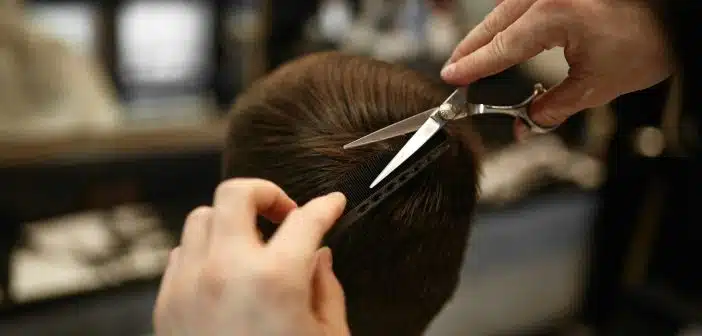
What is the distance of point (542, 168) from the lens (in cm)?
201

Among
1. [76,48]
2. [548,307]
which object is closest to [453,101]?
[76,48]

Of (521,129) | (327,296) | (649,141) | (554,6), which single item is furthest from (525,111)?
(649,141)

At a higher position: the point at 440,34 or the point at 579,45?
the point at 579,45

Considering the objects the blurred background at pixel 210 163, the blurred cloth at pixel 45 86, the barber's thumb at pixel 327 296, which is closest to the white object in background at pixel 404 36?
the blurred background at pixel 210 163

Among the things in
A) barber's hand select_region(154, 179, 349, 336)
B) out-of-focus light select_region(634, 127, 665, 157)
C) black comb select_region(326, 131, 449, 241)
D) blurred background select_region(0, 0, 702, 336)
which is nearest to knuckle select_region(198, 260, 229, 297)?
barber's hand select_region(154, 179, 349, 336)

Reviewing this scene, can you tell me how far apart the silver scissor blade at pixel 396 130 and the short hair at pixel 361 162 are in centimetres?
1

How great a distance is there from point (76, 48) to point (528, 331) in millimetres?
1669

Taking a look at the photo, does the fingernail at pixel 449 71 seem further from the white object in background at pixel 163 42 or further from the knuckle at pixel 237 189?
the white object in background at pixel 163 42

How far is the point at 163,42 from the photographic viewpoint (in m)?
1.41

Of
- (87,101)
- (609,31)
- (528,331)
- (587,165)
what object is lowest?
(528,331)

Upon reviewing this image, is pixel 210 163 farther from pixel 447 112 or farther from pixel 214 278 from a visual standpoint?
pixel 214 278

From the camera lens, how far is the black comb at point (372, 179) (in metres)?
0.58

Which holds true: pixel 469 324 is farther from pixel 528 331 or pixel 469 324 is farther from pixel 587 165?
pixel 587 165

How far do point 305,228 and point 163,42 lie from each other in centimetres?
108
